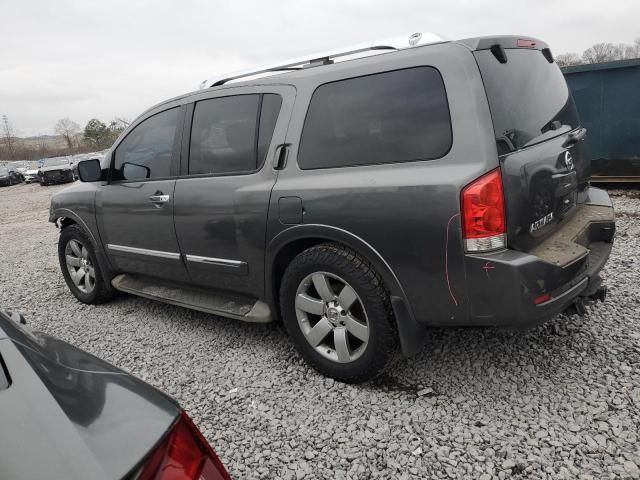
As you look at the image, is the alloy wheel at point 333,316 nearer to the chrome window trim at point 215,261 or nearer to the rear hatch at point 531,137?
the chrome window trim at point 215,261

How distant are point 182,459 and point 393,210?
5.12 ft

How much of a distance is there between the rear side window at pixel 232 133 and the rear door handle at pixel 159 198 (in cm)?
26

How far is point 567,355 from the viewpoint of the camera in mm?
2807

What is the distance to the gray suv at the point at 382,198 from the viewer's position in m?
2.18

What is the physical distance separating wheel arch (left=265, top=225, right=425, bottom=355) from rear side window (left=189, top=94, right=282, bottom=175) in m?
0.55

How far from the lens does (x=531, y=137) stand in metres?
2.39

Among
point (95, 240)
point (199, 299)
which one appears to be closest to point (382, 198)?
point (199, 299)

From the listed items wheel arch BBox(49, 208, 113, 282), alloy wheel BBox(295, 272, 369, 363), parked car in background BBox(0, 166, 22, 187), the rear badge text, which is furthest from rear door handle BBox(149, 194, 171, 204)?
parked car in background BBox(0, 166, 22, 187)

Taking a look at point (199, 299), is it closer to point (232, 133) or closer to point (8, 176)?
point (232, 133)

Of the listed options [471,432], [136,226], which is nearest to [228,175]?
[136,226]

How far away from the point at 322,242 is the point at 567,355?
1623mm

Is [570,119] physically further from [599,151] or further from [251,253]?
[599,151]

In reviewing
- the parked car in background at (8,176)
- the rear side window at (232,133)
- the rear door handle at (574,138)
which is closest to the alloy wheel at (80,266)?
the rear side window at (232,133)

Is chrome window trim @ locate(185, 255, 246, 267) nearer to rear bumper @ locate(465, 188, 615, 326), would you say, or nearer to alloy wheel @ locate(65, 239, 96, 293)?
rear bumper @ locate(465, 188, 615, 326)
